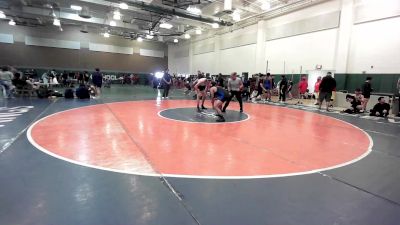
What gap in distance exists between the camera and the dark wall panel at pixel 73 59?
26.3m

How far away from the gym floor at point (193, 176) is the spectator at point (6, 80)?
7520mm

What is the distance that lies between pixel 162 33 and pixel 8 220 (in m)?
28.1

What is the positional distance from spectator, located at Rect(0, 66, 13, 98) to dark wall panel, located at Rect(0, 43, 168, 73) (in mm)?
17228

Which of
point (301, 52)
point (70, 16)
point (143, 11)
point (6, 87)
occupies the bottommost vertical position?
point (6, 87)

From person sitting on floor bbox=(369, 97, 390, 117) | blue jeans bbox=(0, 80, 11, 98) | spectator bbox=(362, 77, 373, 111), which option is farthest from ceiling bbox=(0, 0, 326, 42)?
person sitting on floor bbox=(369, 97, 390, 117)

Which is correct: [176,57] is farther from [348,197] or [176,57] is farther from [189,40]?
[348,197]

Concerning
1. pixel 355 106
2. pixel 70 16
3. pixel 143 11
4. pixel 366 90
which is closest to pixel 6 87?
pixel 143 11

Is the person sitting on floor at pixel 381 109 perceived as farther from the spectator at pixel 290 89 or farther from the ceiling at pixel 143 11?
the ceiling at pixel 143 11

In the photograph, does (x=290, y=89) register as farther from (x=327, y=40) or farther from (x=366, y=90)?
(x=366, y=90)

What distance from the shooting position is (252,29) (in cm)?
2080

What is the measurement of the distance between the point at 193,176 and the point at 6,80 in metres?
13.1

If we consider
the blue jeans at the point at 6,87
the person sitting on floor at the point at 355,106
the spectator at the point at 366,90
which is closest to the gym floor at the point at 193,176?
the person sitting on floor at the point at 355,106

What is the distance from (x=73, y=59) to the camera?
28984 mm

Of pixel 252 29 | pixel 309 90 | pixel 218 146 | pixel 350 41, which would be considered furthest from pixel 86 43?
pixel 218 146
